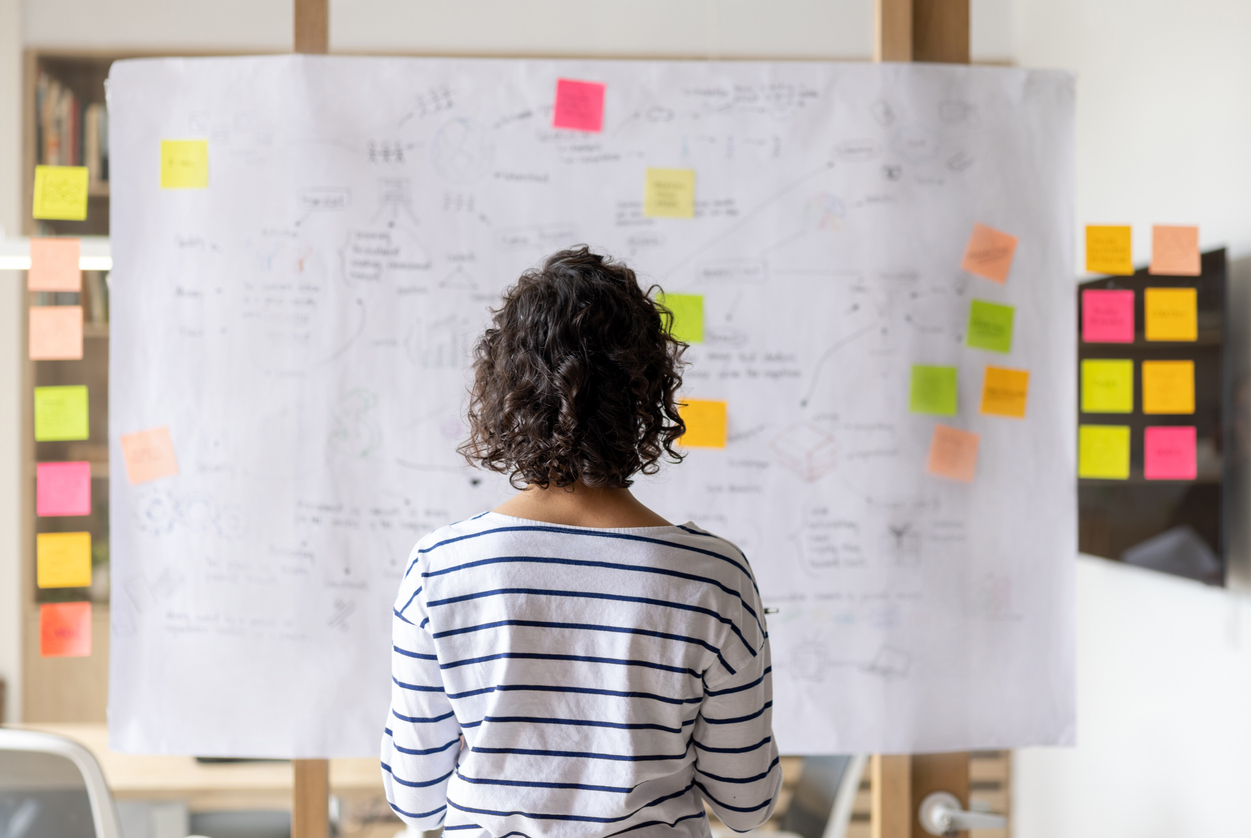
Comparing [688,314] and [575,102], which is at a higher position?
[575,102]

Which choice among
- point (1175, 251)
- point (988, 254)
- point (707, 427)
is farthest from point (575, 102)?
point (1175, 251)

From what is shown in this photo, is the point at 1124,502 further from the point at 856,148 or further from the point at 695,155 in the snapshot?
the point at 695,155

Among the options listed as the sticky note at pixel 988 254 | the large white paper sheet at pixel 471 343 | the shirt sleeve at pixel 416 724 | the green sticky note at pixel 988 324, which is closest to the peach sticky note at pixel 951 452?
the large white paper sheet at pixel 471 343

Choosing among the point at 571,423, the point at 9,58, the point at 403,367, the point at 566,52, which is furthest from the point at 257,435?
the point at 9,58

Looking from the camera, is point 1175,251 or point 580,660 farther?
point 1175,251

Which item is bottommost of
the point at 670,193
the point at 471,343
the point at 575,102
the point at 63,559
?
the point at 63,559

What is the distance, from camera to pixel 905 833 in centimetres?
144

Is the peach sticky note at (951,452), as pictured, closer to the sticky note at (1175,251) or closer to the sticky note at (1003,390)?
the sticky note at (1003,390)

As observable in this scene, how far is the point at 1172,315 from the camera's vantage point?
1.47m

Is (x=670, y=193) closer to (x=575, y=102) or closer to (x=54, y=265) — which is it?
(x=575, y=102)

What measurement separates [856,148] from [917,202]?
0.46 feet

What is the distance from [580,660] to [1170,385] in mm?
1272

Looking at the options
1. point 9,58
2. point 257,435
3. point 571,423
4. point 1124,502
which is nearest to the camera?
point 571,423

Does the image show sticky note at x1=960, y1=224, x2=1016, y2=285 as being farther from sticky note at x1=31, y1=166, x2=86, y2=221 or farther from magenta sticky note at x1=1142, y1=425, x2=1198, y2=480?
sticky note at x1=31, y1=166, x2=86, y2=221
